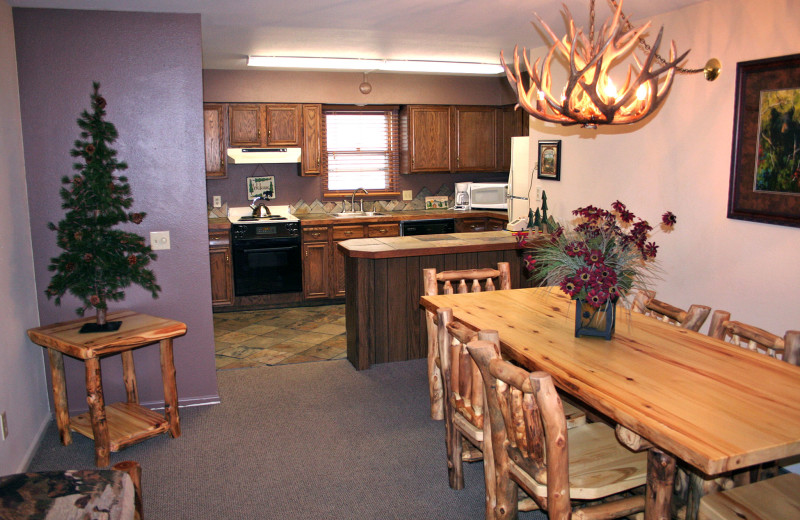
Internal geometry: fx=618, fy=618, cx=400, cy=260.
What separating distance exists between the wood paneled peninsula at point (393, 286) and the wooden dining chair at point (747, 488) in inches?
88.8

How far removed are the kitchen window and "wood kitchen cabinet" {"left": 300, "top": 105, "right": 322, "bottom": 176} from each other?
298 mm

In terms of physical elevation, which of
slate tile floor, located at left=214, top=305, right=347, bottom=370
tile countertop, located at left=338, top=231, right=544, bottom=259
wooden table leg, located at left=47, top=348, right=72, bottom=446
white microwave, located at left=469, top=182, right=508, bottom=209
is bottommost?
slate tile floor, located at left=214, top=305, right=347, bottom=370

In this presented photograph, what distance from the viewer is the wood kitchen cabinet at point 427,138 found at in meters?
7.03

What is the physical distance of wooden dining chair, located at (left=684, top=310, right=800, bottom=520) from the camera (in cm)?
188

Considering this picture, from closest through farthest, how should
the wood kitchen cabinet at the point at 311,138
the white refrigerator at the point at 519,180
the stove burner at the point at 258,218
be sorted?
the white refrigerator at the point at 519,180 → the stove burner at the point at 258,218 → the wood kitchen cabinet at the point at 311,138

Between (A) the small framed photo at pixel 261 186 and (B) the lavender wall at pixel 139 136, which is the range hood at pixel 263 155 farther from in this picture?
(B) the lavender wall at pixel 139 136

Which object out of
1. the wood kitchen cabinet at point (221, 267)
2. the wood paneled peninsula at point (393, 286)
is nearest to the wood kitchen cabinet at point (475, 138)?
the wood paneled peninsula at point (393, 286)

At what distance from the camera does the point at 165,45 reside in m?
3.65

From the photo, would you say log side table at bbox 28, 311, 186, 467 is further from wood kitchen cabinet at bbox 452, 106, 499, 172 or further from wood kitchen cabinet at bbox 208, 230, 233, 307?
wood kitchen cabinet at bbox 452, 106, 499, 172

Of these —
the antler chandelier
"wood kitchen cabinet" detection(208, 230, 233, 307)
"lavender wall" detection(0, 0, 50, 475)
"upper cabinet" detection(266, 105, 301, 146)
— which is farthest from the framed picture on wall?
"wood kitchen cabinet" detection(208, 230, 233, 307)

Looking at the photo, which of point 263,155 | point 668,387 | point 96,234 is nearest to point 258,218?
point 263,155

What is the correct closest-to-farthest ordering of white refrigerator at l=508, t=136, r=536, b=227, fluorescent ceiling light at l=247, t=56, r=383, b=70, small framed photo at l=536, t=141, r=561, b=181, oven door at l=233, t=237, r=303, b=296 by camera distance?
small framed photo at l=536, t=141, r=561, b=181 → fluorescent ceiling light at l=247, t=56, r=383, b=70 → white refrigerator at l=508, t=136, r=536, b=227 → oven door at l=233, t=237, r=303, b=296

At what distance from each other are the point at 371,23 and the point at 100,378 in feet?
9.10

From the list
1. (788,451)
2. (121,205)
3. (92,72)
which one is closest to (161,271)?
(121,205)
